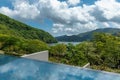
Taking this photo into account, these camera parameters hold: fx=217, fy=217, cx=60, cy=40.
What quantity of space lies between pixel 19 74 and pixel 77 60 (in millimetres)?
8856

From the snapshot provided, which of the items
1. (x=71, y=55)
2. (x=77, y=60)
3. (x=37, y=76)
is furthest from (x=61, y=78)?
(x=71, y=55)

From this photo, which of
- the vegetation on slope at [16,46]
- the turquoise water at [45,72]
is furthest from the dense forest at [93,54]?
the turquoise water at [45,72]

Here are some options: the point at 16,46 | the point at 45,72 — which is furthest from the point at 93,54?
the point at 45,72

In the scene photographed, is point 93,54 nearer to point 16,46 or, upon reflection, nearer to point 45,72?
point 16,46

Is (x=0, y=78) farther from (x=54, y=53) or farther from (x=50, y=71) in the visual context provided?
(x=54, y=53)

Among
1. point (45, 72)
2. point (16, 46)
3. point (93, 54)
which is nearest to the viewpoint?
point (45, 72)

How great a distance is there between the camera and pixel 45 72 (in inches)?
279

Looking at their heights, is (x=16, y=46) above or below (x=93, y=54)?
above

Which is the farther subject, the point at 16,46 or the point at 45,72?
the point at 16,46

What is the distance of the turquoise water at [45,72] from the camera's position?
21.1 ft

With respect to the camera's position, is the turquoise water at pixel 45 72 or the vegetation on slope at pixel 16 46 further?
the vegetation on slope at pixel 16 46

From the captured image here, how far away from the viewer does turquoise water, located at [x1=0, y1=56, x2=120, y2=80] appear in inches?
253

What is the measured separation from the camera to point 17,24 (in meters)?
75.0

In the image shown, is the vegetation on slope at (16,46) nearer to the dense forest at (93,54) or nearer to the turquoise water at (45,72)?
the dense forest at (93,54)
